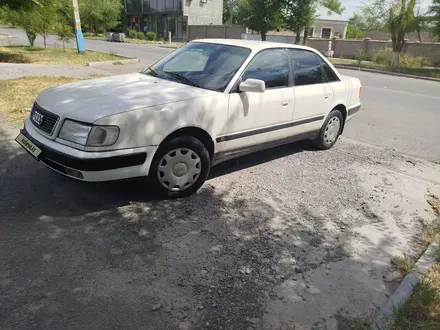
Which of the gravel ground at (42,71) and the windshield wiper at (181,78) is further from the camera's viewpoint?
the gravel ground at (42,71)

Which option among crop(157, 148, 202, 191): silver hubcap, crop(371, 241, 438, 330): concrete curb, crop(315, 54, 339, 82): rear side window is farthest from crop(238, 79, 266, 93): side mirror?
crop(371, 241, 438, 330): concrete curb

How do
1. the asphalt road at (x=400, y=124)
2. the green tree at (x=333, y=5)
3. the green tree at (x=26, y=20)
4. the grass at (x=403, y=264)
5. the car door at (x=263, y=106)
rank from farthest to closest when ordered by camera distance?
the green tree at (x=333, y=5) → the green tree at (x=26, y=20) → the asphalt road at (x=400, y=124) → the car door at (x=263, y=106) → the grass at (x=403, y=264)

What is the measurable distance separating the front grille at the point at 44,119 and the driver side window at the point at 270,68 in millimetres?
2105

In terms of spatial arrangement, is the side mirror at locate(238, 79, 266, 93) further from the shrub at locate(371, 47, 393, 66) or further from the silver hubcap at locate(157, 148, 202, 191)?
the shrub at locate(371, 47, 393, 66)

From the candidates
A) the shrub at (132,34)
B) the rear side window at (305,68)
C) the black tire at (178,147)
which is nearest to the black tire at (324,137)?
the rear side window at (305,68)

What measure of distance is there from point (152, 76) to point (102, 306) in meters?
3.03

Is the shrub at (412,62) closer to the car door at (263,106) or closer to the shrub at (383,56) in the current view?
the shrub at (383,56)

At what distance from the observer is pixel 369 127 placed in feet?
26.0

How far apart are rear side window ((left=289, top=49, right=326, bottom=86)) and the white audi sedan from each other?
2 centimetres

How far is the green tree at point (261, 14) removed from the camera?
30.5 m

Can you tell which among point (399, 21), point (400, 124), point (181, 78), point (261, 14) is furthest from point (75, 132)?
point (261, 14)

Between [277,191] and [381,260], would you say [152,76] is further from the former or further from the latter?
[381,260]

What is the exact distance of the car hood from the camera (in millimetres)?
3484

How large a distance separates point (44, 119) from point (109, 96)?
0.69 metres
